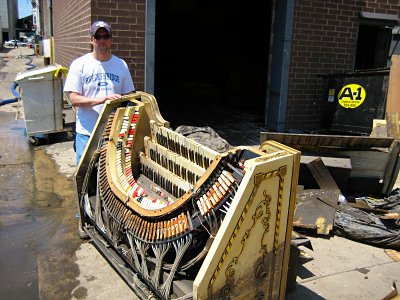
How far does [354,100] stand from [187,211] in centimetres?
514

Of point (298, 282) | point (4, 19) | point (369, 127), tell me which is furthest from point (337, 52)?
point (4, 19)

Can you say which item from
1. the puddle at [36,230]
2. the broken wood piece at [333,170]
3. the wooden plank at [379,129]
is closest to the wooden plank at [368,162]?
the broken wood piece at [333,170]

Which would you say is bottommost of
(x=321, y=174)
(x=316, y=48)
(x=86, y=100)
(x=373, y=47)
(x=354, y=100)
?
(x=321, y=174)

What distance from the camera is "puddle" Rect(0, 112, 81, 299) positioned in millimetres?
3232

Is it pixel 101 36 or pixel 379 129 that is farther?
pixel 379 129

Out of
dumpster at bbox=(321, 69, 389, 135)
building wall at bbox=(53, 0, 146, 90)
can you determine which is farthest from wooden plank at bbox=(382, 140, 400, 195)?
building wall at bbox=(53, 0, 146, 90)

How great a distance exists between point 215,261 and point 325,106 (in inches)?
232

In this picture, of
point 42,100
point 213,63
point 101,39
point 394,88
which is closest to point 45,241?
point 101,39

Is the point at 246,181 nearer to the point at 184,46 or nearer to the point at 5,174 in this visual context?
the point at 5,174

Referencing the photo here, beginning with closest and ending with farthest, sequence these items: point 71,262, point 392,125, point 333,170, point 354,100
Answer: point 71,262
point 333,170
point 392,125
point 354,100

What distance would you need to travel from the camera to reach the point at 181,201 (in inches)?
101

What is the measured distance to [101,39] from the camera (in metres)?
3.86

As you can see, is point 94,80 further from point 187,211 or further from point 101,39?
point 187,211

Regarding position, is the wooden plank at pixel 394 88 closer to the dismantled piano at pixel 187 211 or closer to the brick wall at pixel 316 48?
the brick wall at pixel 316 48
